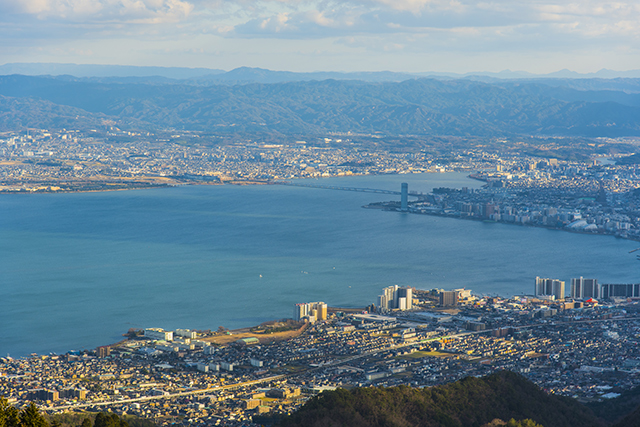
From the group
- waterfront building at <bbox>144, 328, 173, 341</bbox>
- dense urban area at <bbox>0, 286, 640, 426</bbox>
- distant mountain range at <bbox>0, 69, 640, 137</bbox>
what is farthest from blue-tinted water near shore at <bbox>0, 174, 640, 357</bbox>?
Answer: distant mountain range at <bbox>0, 69, 640, 137</bbox>

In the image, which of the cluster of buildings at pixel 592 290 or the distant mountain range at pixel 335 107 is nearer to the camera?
the cluster of buildings at pixel 592 290

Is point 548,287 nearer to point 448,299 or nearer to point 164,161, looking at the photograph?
point 448,299

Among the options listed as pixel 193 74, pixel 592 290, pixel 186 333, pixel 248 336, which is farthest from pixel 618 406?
→ pixel 193 74

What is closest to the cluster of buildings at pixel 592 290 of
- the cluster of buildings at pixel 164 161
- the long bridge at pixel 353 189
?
the long bridge at pixel 353 189

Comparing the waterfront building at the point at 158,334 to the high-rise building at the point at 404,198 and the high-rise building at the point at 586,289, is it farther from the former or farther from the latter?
the high-rise building at the point at 404,198

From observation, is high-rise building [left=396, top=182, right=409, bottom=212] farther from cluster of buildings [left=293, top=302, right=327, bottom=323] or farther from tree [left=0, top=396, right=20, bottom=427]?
tree [left=0, top=396, right=20, bottom=427]

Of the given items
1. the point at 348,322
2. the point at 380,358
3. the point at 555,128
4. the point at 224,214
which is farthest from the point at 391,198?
the point at 555,128
